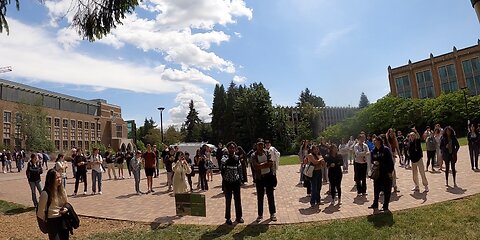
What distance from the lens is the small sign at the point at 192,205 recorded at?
28.7ft

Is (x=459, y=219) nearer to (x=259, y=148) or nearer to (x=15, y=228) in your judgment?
(x=259, y=148)

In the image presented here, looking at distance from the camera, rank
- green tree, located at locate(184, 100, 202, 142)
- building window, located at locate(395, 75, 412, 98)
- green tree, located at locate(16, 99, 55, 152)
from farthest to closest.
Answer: green tree, located at locate(184, 100, 202, 142), building window, located at locate(395, 75, 412, 98), green tree, located at locate(16, 99, 55, 152)

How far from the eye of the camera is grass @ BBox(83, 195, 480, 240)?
22.7ft

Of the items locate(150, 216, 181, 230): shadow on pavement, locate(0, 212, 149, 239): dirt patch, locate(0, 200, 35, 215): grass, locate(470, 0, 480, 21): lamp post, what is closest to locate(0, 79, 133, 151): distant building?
locate(0, 200, 35, 215): grass

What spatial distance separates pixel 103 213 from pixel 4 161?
953 inches

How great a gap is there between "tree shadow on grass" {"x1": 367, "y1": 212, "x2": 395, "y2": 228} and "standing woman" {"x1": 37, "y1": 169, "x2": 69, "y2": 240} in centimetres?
577

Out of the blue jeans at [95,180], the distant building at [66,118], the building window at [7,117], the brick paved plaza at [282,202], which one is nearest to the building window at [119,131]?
the distant building at [66,118]

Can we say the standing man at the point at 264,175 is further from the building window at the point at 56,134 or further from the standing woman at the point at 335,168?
the building window at the point at 56,134

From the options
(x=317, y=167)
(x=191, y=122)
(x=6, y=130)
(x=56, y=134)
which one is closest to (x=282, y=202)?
(x=317, y=167)

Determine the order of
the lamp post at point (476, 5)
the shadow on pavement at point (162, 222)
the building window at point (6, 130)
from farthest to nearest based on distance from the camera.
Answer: the building window at point (6, 130), the shadow on pavement at point (162, 222), the lamp post at point (476, 5)

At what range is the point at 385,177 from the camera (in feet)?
27.5

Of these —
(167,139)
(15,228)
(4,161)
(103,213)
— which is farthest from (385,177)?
(167,139)

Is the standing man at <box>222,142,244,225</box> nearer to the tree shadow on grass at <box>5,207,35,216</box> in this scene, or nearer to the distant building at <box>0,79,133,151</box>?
the tree shadow on grass at <box>5,207,35,216</box>

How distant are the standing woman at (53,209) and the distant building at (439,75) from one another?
71.2 m
